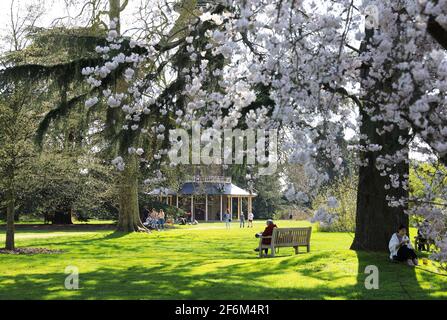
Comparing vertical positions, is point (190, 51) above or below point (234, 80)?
above

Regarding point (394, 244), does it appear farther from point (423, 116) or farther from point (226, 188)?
point (226, 188)

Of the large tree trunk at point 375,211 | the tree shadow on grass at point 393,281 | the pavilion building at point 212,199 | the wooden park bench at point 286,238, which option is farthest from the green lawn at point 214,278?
the pavilion building at point 212,199

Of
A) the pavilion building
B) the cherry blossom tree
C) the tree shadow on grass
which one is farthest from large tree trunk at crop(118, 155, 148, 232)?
the pavilion building

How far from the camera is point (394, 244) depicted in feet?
38.2

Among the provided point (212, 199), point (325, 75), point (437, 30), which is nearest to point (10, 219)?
point (325, 75)

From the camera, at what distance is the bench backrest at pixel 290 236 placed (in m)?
14.9

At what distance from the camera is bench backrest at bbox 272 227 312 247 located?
48.9ft

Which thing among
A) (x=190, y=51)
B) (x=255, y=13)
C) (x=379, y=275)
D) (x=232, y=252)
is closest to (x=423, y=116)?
(x=255, y=13)

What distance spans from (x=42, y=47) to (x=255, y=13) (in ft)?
38.1

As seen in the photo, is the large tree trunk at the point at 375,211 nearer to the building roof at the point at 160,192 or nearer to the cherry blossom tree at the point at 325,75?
the cherry blossom tree at the point at 325,75

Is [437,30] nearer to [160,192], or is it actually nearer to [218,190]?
[160,192]

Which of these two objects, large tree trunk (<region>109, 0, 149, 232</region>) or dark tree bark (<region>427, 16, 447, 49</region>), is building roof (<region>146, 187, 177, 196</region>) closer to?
large tree trunk (<region>109, 0, 149, 232</region>)

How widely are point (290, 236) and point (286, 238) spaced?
0.17 meters

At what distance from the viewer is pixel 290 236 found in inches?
606
